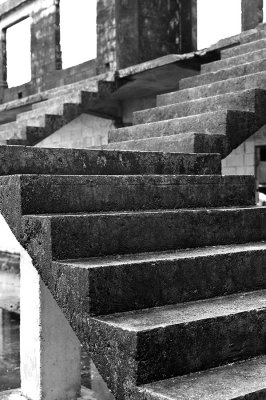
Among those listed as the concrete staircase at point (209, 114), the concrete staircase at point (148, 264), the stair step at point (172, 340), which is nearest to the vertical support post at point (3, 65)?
the concrete staircase at point (209, 114)

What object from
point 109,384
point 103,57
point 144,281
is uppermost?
point 103,57

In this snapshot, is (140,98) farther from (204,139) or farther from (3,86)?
(3,86)

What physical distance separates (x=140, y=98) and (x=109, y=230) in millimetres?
6954

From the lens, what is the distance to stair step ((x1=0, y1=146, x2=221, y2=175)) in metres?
3.71

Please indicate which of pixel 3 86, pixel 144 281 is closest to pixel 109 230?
pixel 144 281

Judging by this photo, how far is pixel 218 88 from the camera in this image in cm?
574

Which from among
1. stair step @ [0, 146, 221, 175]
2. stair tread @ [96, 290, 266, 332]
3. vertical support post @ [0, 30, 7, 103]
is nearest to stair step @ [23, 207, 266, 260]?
stair tread @ [96, 290, 266, 332]

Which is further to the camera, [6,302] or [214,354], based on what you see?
[6,302]

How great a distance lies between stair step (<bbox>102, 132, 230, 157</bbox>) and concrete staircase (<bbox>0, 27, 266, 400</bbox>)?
0.5 inches

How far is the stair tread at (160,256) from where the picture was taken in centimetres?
292

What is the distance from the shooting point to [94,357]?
266cm

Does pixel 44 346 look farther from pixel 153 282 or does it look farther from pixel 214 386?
pixel 214 386

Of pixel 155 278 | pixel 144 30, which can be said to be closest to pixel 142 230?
pixel 155 278

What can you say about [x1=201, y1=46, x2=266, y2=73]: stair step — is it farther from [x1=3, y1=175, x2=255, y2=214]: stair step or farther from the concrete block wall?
[x1=3, y1=175, x2=255, y2=214]: stair step
